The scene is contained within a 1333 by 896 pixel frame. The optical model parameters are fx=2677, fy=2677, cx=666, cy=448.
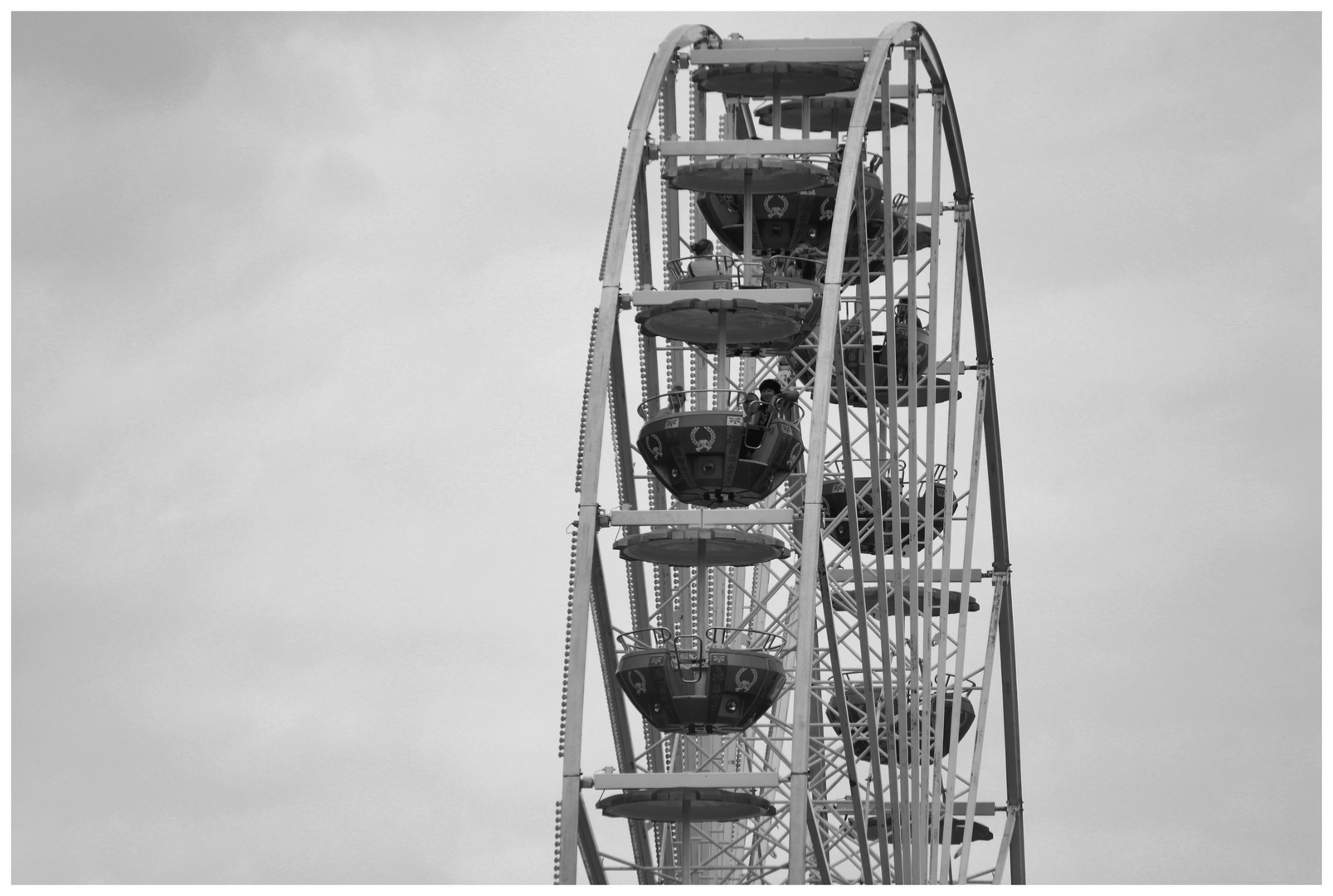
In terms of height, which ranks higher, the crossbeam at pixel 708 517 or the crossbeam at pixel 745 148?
the crossbeam at pixel 745 148

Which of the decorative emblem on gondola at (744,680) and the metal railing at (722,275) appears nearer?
the decorative emblem on gondola at (744,680)

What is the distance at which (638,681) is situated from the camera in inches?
1432

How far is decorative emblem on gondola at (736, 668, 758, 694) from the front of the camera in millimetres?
36062

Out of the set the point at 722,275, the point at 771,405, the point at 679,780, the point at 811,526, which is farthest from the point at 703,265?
the point at 679,780

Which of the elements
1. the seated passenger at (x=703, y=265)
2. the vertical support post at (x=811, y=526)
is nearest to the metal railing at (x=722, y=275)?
the seated passenger at (x=703, y=265)

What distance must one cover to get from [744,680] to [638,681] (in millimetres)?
1457

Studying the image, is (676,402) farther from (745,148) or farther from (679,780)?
(679,780)

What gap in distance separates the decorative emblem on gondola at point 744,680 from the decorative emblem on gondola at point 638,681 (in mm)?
1251

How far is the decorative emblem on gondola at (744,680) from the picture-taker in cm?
3606

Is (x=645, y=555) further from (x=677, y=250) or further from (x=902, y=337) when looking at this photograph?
(x=902, y=337)

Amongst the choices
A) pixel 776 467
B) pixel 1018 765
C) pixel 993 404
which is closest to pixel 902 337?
pixel 993 404

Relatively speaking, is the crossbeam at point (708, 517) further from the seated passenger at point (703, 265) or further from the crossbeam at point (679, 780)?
the seated passenger at point (703, 265)

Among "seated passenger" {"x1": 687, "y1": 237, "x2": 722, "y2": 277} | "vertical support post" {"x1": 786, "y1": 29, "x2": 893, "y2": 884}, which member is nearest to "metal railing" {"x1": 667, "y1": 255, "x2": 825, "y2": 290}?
"seated passenger" {"x1": 687, "y1": 237, "x2": 722, "y2": 277}

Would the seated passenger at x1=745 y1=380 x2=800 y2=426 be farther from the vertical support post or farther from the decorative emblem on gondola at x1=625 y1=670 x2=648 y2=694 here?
the decorative emblem on gondola at x1=625 y1=670 x2=648 y2=694
